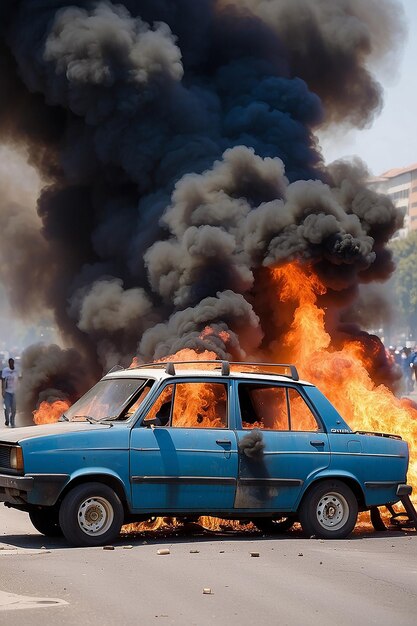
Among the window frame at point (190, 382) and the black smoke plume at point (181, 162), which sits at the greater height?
the black smoke plume at point (181, 162)

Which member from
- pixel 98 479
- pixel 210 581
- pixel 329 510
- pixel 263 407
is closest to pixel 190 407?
pixel 263 407

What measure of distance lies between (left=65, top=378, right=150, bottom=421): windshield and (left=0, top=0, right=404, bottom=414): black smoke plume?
624 centimetres

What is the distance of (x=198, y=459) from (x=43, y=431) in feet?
4.61

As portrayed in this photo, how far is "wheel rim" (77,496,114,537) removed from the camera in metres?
10.9

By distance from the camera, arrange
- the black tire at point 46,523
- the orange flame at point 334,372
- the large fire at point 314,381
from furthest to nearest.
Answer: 1. the orange flame at point 334,372
2. the large fire at point 314,381
3. the black tire at point 46,523

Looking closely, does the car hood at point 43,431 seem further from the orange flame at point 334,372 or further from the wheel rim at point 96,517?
the orange flame at point 334,372

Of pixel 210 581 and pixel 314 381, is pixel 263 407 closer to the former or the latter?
pixel 210 581

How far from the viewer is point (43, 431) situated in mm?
11125

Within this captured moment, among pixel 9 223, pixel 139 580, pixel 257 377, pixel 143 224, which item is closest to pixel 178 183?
pixel 143 224

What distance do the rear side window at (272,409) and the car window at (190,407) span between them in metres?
0.21

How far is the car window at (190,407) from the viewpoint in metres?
11.5

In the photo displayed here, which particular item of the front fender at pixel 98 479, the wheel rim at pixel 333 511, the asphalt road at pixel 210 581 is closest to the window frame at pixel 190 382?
the front fender at pixel 98 479

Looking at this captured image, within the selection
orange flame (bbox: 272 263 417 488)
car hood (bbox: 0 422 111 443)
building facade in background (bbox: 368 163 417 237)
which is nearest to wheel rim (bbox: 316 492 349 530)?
orange flame (bbox: 272 263 417 488)

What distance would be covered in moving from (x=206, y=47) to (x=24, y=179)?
5.76 metres
